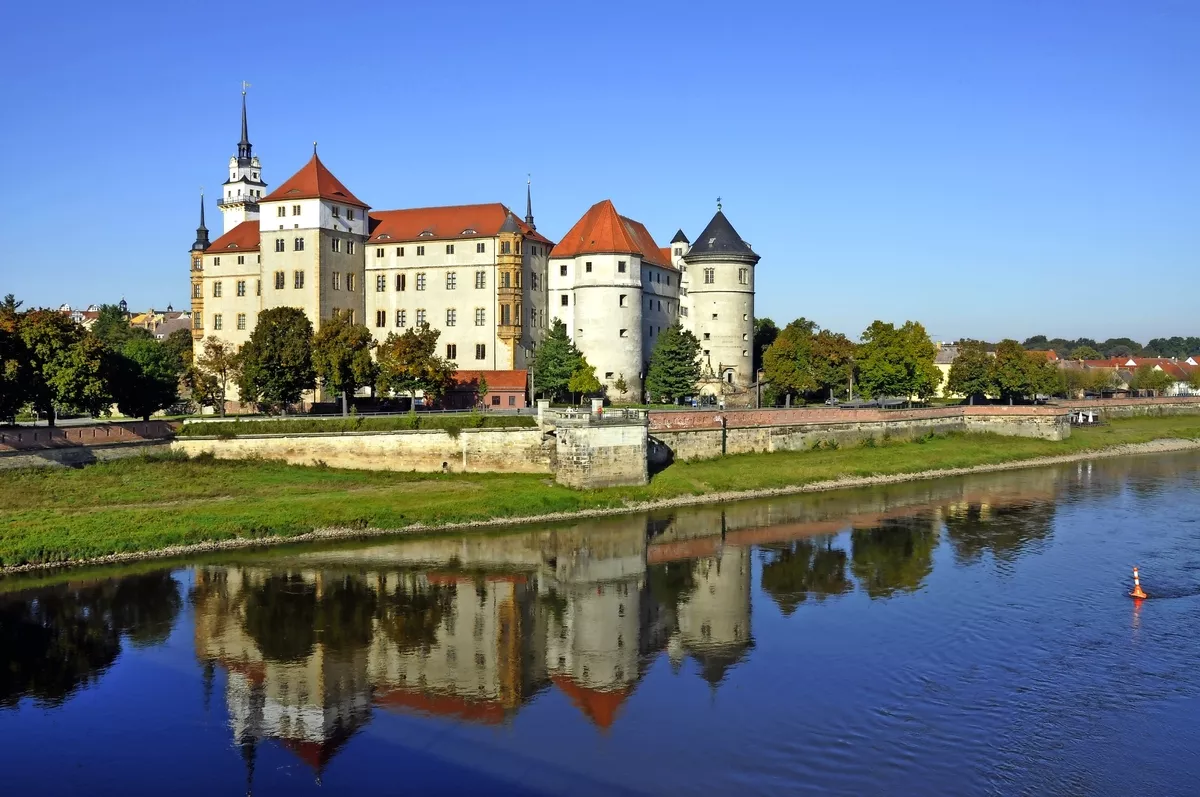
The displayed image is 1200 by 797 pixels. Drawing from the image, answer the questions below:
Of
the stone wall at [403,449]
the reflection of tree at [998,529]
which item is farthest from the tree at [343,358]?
the reflection of tree at [998,529]

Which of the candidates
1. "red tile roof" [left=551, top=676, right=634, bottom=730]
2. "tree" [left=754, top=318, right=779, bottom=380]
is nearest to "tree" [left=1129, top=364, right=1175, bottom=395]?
"tree" [left=754, top=318, right=779, bottom=380]

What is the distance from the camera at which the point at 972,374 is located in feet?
275

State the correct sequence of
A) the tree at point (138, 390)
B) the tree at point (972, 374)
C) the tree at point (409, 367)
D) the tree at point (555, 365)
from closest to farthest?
the tree at point (138, 390) < the tree at point (409, 367) < the tree at point (555, 365) < the tree at point (972, 374)

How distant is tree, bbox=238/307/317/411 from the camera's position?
53.5m

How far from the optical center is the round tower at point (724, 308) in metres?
79.3

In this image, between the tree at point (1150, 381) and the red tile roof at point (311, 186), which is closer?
the red tile roof at point (311, 186)

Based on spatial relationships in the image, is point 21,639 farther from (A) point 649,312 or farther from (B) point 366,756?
(A) point 649,312

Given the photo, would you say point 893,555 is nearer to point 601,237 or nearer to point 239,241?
point 601,237

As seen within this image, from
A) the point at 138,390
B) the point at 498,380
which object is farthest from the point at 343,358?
the point at 498,380

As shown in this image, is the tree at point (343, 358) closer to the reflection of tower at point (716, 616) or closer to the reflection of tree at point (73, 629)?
the reflection of tree at point (73, 629)

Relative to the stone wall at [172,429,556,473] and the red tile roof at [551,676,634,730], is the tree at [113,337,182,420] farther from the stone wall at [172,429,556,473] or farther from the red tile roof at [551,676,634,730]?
the red tile roof at [551,676,634,730]

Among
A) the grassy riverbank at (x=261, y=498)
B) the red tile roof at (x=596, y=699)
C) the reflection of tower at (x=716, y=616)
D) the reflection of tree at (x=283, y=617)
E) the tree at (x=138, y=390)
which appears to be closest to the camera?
the red tile roof at (x=596, y=699)

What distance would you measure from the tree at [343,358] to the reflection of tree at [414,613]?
2297 centimetres

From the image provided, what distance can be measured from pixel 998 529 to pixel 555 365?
32.0m
